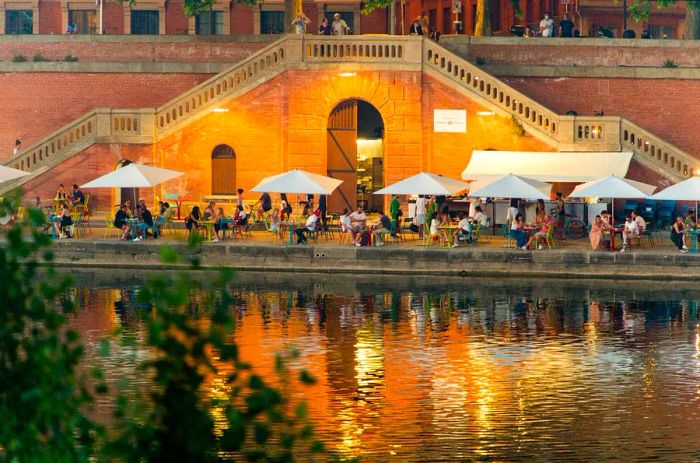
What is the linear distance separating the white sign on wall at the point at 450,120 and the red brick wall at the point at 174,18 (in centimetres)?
1393

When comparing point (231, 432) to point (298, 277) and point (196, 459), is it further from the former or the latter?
point (298, 277)

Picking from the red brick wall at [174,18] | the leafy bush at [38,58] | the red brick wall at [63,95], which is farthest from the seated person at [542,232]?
the red brick wall at [174,18]

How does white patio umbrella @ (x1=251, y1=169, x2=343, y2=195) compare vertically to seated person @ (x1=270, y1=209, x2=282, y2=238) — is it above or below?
above

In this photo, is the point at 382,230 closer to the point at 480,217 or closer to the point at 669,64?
the point at 480,217

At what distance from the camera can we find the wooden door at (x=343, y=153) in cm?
5103

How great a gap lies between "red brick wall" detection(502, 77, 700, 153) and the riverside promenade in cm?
919

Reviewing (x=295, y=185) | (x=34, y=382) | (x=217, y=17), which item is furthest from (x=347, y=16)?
(x=34, y=382)

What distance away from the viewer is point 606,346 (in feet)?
107

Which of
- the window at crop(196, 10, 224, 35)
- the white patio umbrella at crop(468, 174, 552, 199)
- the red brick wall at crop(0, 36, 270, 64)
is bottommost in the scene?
the white patio umbrella at crop(468, 174, 552, 199)

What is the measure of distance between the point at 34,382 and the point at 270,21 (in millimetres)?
48624

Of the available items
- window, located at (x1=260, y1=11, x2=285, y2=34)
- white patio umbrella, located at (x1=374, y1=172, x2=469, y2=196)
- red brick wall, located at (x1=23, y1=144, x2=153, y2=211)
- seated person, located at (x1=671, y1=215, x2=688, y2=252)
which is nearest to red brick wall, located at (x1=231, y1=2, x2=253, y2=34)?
window, located at (x1=260, y1=11, x2=285, y2=34)

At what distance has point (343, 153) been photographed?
51219mm

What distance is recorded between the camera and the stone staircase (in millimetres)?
49688

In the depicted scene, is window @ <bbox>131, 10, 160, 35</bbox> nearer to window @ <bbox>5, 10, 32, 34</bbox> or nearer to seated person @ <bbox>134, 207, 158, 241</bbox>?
window @ <bbox>5, 10, 32, 34</bbox>
